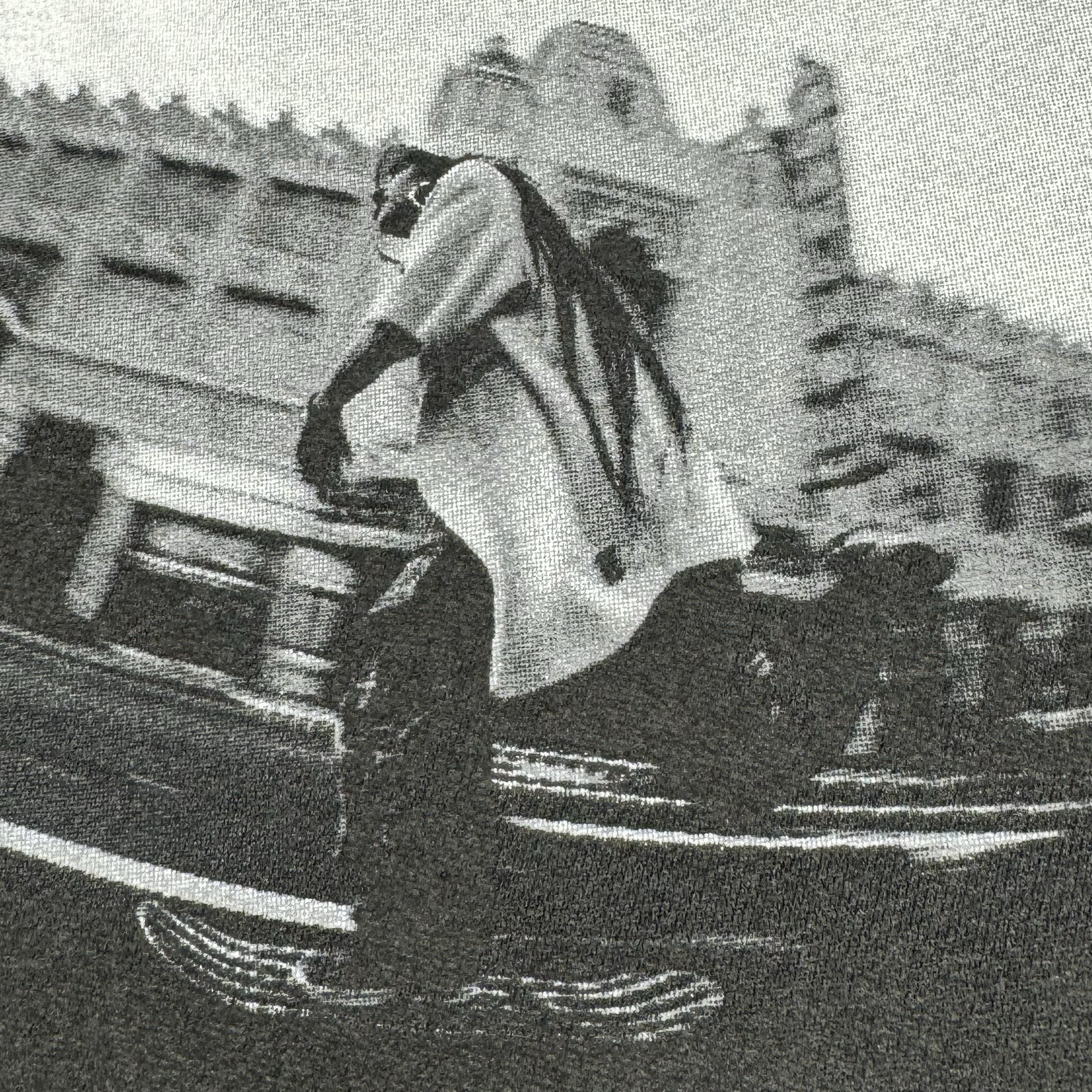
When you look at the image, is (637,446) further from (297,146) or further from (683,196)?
(297,146)

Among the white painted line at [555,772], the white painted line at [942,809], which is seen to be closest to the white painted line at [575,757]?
the white painted line at [555,772]

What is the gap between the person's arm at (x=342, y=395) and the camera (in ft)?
2.83

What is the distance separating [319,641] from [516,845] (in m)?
0.24

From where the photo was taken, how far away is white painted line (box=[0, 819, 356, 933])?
824 mm

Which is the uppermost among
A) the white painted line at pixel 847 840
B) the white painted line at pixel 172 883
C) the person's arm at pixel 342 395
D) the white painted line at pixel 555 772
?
the person's arm at pixel 342 395

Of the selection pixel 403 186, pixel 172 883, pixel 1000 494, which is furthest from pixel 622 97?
pixel 172 883

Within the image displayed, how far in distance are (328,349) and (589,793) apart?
453 mm

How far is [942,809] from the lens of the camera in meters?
0.78

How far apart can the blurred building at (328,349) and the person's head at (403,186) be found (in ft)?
0.06

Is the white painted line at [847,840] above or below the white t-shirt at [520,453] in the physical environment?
below

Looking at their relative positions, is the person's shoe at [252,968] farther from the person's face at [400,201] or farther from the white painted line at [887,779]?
the person's face at [400,201]

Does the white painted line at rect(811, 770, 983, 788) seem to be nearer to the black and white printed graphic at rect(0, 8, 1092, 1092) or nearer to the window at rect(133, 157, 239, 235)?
the black and white printed graphic at rect(0, 8, 1092, 1092)

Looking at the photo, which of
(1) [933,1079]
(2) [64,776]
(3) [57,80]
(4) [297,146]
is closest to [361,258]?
(4) [297,146]

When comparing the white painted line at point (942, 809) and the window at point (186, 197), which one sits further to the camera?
the window at point (186, 197)
